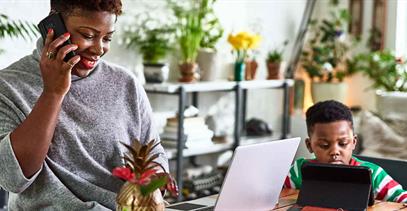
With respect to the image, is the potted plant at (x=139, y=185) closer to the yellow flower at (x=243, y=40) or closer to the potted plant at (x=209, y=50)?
the potted plant at (x=209, y=50)

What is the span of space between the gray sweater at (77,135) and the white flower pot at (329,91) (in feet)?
13.6

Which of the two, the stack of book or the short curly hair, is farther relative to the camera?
the stack of book

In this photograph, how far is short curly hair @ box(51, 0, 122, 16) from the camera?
217cm

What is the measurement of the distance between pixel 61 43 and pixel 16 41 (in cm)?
237

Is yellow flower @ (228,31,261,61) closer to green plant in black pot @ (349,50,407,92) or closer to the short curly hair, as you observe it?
green plant in black pot @ (349,50,407,92)

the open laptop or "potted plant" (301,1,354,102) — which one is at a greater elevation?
the open laptop

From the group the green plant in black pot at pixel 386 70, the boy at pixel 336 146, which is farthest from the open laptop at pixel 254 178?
the green plant in black pot at pixel 386 70

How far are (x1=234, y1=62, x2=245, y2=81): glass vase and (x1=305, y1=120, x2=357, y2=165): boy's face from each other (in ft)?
9.41

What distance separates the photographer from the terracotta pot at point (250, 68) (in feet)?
19.1

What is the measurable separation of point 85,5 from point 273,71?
3.95m

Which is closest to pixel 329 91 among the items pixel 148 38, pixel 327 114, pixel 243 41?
pixel 243 41

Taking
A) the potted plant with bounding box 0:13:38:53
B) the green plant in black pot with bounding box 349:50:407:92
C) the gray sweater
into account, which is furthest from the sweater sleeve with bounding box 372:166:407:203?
the green plant in black pot with bounding box 349:50:407:92

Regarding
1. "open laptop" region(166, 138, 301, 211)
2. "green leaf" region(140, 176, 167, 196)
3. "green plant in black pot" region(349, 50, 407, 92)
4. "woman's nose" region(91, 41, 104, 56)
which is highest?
"woman's nose" region(91, 41, 104, 56)

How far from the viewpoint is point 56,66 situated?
2.02 metres
